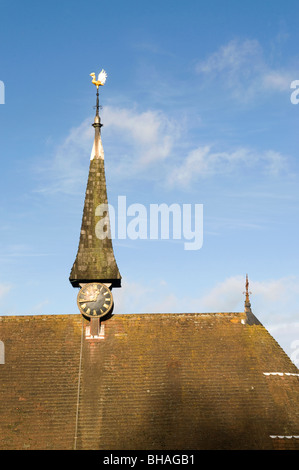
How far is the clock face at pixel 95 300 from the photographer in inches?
1299

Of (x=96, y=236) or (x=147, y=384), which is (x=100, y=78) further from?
(x=147, y=384)

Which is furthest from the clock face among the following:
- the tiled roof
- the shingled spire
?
the tiled roof

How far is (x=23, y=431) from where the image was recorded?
94.4ft

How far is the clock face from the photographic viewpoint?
33.0m

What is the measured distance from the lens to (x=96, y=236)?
3469 centimetres

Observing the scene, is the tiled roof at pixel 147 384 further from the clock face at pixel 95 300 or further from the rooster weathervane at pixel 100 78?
the rooster weathervane at pixel 100 78

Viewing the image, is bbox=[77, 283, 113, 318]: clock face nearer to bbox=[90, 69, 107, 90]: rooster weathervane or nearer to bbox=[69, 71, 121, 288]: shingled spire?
bbox=[69, 71, 121, 288]: shingled spire

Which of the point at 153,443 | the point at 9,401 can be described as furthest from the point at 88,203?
the point at 153,443

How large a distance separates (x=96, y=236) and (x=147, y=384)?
29.3 feet

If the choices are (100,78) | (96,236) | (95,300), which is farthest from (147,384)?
(100,78)

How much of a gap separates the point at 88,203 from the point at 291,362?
14388 millimetres

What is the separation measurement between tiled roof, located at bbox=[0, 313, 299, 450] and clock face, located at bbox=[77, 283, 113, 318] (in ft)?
3.10

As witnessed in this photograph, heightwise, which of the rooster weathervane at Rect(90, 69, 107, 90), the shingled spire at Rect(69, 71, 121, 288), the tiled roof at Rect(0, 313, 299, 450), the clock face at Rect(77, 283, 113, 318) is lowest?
A: the tiled roof at Rect(0, 313, 299, 450)
